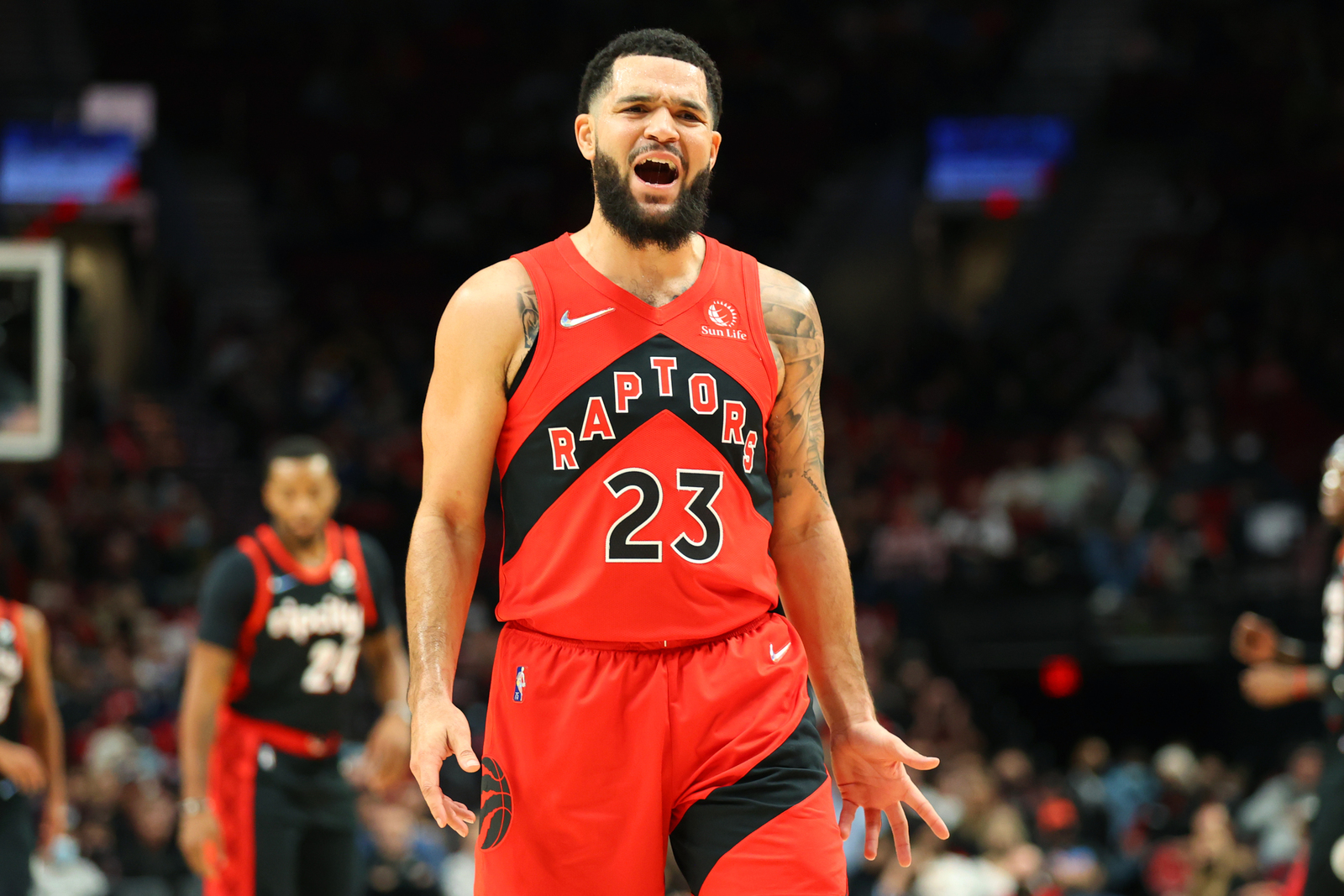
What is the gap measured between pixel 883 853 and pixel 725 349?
7446 millimetres

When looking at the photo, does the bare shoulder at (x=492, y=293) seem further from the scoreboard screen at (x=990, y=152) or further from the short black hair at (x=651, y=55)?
the scoreboard screen at (x=990, y=152)

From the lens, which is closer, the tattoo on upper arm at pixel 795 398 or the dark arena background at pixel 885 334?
the tattoo on upper arm at pixel 795 398

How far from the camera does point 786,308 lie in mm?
3773

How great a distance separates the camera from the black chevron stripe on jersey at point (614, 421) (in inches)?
136

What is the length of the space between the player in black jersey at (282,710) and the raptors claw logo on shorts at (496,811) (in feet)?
9.47

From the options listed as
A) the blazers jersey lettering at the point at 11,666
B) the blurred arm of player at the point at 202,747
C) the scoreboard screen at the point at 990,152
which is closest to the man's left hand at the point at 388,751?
the blurred arm of player at the point at 202,747

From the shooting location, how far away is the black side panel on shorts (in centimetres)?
333

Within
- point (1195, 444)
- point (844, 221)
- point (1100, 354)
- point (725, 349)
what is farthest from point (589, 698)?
point (844, 221)

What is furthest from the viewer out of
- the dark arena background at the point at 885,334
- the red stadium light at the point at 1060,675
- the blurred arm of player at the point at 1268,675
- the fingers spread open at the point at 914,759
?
the red stadium light at the point at 1060,675

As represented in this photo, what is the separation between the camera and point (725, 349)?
359cm

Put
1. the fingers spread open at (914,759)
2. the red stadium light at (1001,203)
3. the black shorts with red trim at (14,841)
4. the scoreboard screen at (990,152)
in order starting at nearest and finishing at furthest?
the fingers spread open at (914,759)
the black shorts with red trim at (14,841)
the scoreboard screen at (990,152)
the red stadium light at (1001,203)

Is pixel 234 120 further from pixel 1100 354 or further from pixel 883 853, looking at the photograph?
pixel 883 853

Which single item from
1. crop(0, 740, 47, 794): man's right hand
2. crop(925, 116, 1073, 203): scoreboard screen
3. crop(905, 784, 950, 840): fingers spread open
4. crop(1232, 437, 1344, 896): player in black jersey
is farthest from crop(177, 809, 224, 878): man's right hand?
crop(925, 116, 1073, 203): scoreboard screen

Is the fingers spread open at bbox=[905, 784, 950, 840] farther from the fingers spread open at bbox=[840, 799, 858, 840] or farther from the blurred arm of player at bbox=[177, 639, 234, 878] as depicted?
the blurred arm of player at bbox=[177, 639, 234, 878]
